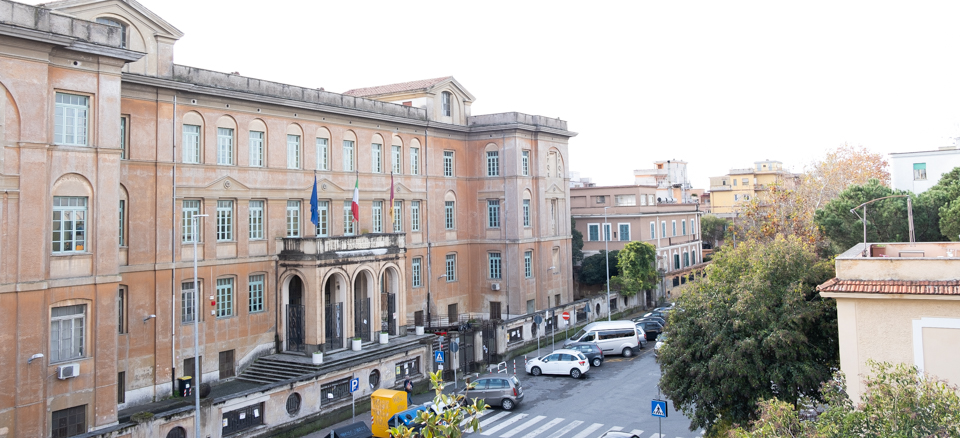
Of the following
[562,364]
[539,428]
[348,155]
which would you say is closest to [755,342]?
[539,428]

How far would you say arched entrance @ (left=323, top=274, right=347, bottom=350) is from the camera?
30344mm

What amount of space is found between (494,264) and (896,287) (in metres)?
A: 28.1

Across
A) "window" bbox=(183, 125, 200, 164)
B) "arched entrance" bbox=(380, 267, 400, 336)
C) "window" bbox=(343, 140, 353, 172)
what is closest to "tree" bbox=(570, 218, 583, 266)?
"arched entrance" bbox=(380, 267, 400, 336)

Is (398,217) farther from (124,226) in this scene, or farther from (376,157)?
(124,226)

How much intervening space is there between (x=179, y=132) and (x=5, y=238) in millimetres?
9011

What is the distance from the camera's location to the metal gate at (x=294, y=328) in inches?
1188

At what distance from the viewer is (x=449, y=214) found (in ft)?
135

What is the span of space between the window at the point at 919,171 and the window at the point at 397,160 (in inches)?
1218

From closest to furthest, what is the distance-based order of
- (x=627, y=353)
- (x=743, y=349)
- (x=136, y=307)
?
(x=743, y=349), (x=136, y=307), (x=627, y=353)

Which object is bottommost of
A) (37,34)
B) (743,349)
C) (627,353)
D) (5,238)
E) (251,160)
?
A: (627,353)

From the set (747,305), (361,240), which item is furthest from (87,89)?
(747,305)

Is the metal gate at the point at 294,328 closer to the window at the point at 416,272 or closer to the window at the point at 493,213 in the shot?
the window at the point at 416,272

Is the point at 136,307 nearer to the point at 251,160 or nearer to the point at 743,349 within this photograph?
the point at 251,160

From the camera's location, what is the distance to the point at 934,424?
32.2 feet
